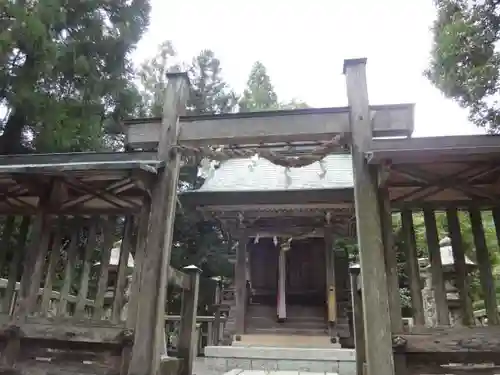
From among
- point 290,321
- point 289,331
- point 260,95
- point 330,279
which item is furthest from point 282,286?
point 260,95

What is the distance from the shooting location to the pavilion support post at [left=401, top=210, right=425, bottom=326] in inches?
154

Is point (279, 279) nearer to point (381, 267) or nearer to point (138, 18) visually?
point (381, 267)

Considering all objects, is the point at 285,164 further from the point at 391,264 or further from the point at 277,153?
the point at 391,264

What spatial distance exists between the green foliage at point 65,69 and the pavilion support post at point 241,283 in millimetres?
4651

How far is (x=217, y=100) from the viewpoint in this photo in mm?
21047

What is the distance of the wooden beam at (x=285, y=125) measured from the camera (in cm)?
457

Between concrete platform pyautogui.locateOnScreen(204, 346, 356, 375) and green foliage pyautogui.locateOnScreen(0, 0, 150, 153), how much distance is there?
5.86 meters

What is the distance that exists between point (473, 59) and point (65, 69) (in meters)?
9.60

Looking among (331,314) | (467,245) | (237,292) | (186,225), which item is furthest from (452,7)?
(186,225)

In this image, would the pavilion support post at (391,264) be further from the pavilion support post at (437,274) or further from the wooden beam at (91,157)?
the wooden beam at (91,157)

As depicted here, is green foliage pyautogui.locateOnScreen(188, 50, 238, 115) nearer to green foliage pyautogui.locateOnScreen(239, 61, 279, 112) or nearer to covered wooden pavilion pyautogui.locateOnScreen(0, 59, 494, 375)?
green foliage pyautogui.locateOnScreen(239, 61, 279, 112)

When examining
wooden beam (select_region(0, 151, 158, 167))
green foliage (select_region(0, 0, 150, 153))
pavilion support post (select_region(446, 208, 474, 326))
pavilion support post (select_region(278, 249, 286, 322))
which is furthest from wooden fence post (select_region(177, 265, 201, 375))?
green foliage (select_region(0, 0, 150, 153))

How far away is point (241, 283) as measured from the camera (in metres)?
9.61

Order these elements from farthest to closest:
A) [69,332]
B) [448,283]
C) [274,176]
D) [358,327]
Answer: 1. [274,176]
2. [448,283]
3. [358,327]
4. [69,332]
